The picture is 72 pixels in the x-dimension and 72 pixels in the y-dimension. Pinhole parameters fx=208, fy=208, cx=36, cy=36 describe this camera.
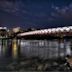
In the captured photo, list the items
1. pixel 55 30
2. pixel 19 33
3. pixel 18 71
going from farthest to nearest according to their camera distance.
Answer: pixel 19 33 < pixel 55 30 < pixel 18 71

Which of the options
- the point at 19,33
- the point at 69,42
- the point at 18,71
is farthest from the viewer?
the point at 19,33

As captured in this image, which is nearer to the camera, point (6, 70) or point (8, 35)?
point (6, 70)

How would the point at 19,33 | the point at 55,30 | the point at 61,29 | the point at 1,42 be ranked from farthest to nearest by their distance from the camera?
1. the point at 19,33
2. the point at 1,42
3. the point at 55,30
4. the point at 61,29

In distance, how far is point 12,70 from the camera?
2.57 m

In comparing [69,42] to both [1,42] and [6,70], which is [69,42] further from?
[6,70]

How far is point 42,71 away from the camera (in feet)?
8.32

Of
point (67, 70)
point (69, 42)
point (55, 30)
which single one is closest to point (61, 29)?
point (55, 30)

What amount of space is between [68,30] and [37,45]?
2520 mm

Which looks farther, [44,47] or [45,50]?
[44,47]

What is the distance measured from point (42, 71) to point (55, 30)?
11.1ft

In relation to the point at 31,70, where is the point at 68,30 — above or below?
above

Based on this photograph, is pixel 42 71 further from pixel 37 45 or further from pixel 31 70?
pixel 37 45

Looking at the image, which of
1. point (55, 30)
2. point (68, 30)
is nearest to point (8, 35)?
point (55, 30)

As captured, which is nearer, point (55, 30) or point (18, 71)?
point (18, 71)
